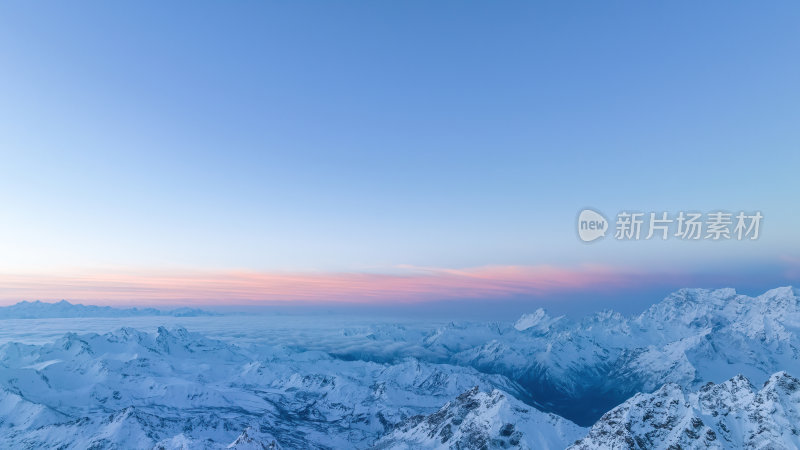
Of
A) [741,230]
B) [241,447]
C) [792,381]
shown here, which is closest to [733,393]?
[792,381]

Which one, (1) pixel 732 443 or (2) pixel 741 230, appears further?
(1) pixel 732 443

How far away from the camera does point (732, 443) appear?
481ft

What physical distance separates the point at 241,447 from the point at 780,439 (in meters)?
216

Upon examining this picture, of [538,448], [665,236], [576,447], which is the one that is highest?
[665,236]

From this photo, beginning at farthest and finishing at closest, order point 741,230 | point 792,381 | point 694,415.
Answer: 1. point 792,381
2. point 694,415
3. point 741,230

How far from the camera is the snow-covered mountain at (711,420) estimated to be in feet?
Answer: 470

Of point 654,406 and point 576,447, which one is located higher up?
point 654,406

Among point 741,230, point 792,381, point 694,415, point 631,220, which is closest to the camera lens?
point 741,230

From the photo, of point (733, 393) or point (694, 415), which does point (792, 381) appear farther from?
point (694, 415)

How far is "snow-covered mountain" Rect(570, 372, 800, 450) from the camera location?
470 feet

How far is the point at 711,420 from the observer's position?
15912 centimetres

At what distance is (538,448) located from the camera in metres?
195

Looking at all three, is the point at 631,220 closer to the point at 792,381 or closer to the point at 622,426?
the point at 622,426

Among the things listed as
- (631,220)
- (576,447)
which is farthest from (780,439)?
(631,220)
